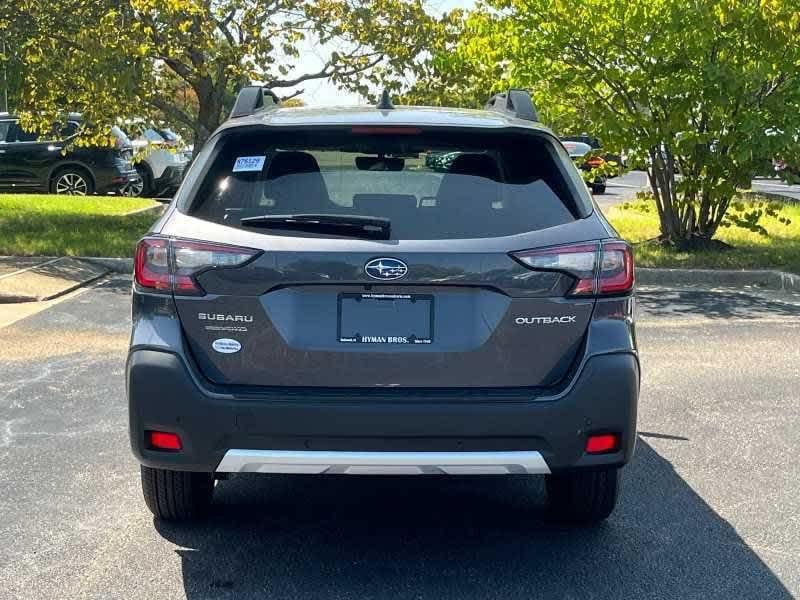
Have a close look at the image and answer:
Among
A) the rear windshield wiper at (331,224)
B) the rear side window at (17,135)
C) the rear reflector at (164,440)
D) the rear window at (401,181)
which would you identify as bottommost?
the rear side window at (17,135)

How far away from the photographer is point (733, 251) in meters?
13.2

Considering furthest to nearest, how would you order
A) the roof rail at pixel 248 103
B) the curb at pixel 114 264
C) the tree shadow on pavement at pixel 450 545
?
the curb at pixel 114 264 < the roof rail at pixel 248 103 < the tree shadow on pavement at pixel 450 545

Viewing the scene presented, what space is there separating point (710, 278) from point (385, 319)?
28.7 ft

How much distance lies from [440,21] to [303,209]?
499 inches

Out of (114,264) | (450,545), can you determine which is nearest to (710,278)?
(114,264)

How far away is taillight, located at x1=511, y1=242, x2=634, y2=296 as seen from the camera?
12.1ft

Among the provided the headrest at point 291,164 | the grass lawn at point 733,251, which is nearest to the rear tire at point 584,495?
the headrest at point 291,164

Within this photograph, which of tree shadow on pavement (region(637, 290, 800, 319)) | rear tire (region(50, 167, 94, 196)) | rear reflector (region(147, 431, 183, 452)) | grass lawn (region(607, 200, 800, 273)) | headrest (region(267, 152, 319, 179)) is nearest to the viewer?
rear reflector (region(147, 431, 183, 452))

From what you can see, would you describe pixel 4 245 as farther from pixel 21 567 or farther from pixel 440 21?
pixel 21 567

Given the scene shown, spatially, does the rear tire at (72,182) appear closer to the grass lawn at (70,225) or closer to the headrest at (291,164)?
the grass lawn at (70,225)

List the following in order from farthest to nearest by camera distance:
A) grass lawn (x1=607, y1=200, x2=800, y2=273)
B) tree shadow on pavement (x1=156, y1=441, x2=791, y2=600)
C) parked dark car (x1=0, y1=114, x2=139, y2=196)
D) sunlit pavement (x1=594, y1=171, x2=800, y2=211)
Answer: sunlit pavement (x1=594, y1=171, x2=800, y2=211), parked dark car (x1=0, y1=114, x2=139, y2=196), grass lawn (x1=607, y1=200, x2=800, y2=273), tree shadow on pavement (x1=156, y1=441, x2=791, y2=600)

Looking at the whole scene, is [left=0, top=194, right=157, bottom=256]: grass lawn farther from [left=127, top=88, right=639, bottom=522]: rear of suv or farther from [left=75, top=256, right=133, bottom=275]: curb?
[left=127, top=88, right=639, bottom=522]: rear of suv

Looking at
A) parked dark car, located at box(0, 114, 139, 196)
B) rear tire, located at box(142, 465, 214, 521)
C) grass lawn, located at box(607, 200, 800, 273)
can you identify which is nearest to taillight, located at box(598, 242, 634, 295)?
rear tire, located at box(142, 465, 214, 521)

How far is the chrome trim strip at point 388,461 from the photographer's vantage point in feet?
11.9
